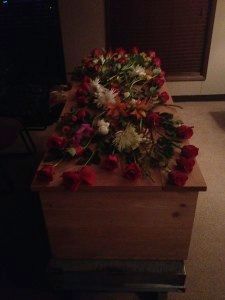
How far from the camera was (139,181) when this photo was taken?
1.30 metres

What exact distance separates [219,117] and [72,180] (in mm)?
2499

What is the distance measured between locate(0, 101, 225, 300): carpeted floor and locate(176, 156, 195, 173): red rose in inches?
30.1

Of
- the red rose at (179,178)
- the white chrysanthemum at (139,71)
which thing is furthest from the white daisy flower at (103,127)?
the white chrysanthemum at (139,71)

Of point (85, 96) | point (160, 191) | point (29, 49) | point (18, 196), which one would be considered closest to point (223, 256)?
point (160, 191)

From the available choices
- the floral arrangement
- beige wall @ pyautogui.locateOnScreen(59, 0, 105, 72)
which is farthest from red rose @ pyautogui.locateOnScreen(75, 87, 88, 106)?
beige wall @ pyautogui.locateOnScreen(59, 0, 105, 72)

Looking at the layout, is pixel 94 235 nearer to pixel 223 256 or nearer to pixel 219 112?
pixel 223 256

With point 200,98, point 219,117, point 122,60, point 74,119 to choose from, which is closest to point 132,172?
point 74,119

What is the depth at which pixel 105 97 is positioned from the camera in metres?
1.83

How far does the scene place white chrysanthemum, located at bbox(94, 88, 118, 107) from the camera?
1818mm

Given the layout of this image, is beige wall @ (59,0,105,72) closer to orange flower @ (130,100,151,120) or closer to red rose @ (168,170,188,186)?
orange flower @ (130,100,151,120)

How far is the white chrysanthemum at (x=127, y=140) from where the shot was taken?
1476 mm

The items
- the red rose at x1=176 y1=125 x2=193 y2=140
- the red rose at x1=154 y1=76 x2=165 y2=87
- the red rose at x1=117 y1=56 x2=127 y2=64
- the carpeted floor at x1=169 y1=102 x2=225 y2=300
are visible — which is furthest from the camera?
the red rose at x1=117 y1=56 x2=127 y2=64

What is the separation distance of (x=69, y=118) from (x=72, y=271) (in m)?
0.85

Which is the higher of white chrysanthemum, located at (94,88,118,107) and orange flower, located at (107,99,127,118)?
white chrysanthemum, located at (94,88,118,107)
